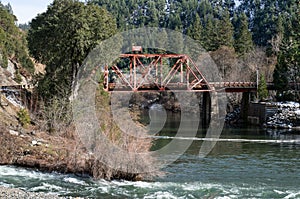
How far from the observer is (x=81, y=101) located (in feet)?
79.8

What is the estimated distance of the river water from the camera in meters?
16.7

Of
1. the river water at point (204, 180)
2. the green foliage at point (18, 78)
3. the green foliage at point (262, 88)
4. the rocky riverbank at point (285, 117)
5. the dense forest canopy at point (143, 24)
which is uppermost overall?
the dense forest canopy at point (143, 24)

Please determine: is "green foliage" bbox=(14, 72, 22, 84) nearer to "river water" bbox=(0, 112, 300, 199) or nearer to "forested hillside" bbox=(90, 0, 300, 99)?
"forested hillside" bbox=(90, 0, 300, 99)

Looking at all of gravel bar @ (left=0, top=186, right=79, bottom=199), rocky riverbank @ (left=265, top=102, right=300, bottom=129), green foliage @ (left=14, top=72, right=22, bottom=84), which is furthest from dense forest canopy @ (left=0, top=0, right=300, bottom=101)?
gravel bar @ (left=0, top=186, right=79, bottom=199)

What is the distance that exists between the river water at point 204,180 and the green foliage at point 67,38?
9.94 meters

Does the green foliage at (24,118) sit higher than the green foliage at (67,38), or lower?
lower

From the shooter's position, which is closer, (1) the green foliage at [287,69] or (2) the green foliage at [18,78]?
(1) the green foliage at [287,69]

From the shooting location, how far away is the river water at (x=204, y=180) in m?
16.7

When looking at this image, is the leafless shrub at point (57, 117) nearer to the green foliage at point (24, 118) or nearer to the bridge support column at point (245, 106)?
the green foliage at point (24, 118)

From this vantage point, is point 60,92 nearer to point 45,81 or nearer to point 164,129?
point 45,81

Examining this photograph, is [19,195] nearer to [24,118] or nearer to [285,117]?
[24,118]

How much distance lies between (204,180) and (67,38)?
1538 cm

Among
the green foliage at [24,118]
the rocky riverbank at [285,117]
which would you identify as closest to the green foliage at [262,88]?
the rocky riverbank at [285,117]

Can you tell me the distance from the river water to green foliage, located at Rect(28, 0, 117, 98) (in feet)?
32.6
